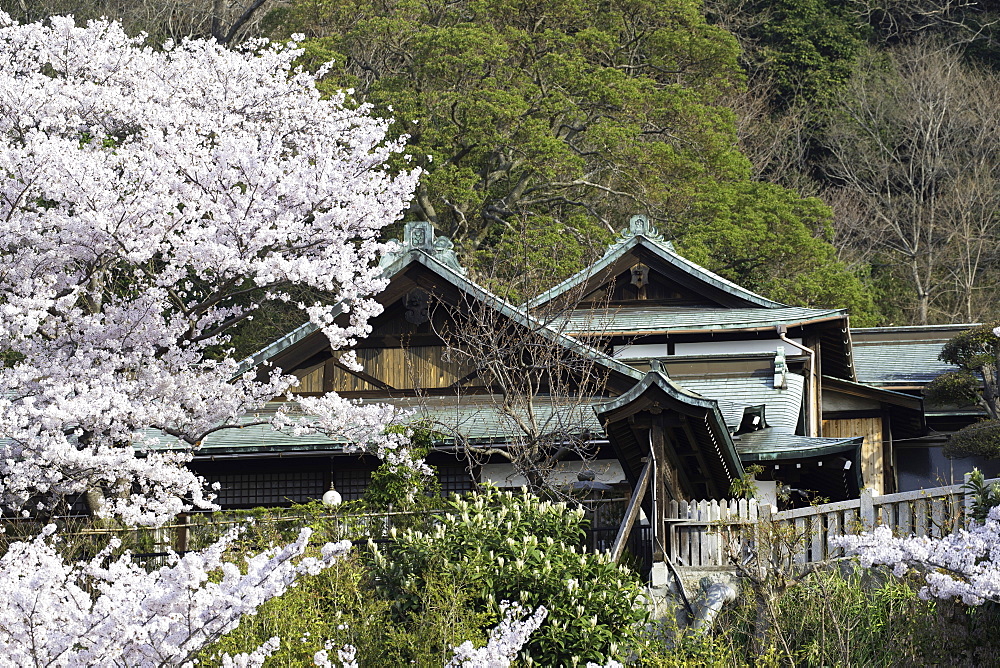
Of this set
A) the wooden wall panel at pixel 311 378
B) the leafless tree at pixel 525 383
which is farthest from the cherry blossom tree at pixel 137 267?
the wooden wall panel at pixel 311 378

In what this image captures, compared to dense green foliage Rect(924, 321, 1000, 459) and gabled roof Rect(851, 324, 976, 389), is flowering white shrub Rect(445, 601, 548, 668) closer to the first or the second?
dense green foliage Rect(924, 321, 1000, 459)

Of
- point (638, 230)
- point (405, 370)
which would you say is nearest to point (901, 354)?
point (638, 230)

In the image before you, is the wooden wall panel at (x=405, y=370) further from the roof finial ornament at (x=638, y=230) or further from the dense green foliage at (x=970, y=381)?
the dense green foliage at (x=970, y=381)

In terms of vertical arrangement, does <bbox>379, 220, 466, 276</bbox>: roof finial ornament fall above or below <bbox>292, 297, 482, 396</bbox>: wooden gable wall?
above

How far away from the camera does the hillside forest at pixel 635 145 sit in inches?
1120

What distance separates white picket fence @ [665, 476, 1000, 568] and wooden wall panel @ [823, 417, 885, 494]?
10.4 metres

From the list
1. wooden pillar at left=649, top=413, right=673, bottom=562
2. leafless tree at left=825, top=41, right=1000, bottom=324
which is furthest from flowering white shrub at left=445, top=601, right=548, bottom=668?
leafless tree at left=825, top=41, right=1000, bottom=324

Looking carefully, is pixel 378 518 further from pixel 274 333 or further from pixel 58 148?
pixel 274 333

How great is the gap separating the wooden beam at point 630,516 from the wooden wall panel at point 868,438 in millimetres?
10647

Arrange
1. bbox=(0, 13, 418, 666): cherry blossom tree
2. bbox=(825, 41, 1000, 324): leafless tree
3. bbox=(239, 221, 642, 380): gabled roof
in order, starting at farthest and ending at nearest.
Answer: bbox=(825, 41, 1000, 324): leafless tree → bbox=(239, 221, 642, 380): gabled roof → bbox=(0, 13, 418, 666): cherry blossom tree

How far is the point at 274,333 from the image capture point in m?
25.6

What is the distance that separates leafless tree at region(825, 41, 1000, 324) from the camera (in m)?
36.7

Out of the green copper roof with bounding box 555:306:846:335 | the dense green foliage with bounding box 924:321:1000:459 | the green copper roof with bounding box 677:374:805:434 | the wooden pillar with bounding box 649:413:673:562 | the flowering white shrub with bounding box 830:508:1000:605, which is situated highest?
the green copper roof with bounding box 555:306:846:335

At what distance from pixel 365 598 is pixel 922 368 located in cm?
1677
